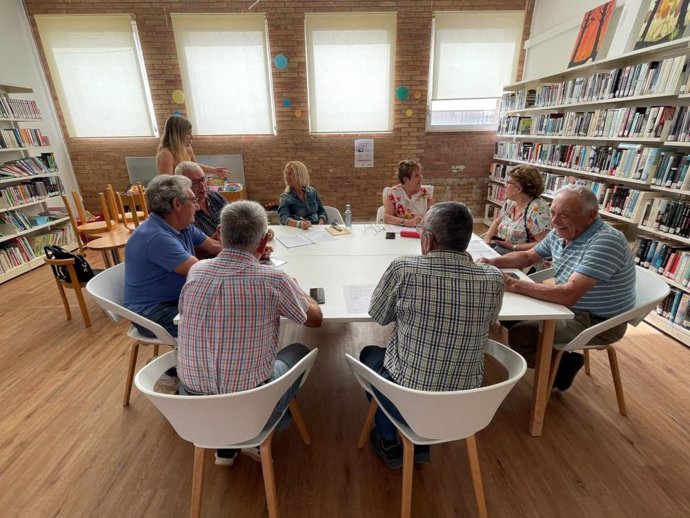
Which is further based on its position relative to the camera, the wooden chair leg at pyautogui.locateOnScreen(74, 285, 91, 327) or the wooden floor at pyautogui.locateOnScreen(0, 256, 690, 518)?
the wooden chair leg at pyautogui.locateOnScreen(74, 285, 91, 327)

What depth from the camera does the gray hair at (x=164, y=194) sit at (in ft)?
5.62

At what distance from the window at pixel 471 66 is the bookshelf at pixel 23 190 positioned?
5.36 m

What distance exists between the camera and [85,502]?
1.49 meters

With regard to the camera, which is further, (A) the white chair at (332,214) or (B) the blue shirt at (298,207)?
(A) the white chair at (332,214)

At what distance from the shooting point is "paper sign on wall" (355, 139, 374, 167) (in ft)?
18.0

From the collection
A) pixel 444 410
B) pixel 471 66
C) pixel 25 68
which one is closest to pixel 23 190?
pixel 25 68

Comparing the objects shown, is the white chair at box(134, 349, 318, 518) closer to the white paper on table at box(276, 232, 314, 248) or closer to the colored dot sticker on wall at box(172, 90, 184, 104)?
the white paper on table at box(276, 232, 314, 248)

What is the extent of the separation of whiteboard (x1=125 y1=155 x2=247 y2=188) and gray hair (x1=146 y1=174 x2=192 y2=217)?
391 centimetres

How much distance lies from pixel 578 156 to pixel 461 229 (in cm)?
331

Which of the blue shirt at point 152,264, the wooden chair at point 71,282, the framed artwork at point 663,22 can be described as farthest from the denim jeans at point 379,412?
the framed artwork at point 663,22

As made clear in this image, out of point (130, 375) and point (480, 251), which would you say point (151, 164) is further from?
point (480, 251)

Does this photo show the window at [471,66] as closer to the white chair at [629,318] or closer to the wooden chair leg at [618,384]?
the white chair at [629,318]

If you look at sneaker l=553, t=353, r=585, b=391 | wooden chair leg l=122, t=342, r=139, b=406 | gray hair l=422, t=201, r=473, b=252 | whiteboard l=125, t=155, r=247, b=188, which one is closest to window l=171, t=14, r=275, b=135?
whiteboard l=125, t=155, r=247, b=188

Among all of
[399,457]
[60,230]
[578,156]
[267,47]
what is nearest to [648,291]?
[399,457]
